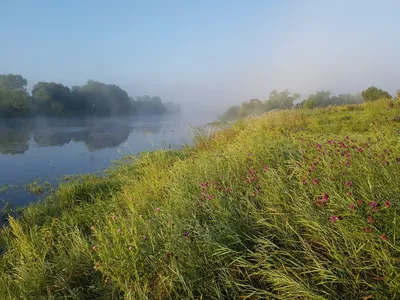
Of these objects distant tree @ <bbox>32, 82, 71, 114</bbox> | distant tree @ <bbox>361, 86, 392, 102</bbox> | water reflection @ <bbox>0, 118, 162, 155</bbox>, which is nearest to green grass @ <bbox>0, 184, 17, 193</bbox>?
water reflection @ <bbox>0, 118, 162, 155</bbox>

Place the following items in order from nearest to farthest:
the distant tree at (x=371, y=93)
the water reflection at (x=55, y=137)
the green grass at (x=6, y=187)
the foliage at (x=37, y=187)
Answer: the foliage at (x=37, y=187)
the green grass at (x=6, y=187)
the water reflection at (x=55, y=137)
the distant tree at (x=371, y=93)

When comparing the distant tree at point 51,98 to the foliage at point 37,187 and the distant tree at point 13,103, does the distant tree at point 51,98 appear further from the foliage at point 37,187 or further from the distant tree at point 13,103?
the foliage at point 37,187

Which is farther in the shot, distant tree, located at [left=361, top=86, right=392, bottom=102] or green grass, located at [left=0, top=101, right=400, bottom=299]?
distant tree, located at [left=361, top=86, right=392, bottom=102]

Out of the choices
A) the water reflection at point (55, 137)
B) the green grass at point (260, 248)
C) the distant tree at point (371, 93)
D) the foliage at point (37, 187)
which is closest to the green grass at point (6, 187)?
the foliage at point (37, 187)

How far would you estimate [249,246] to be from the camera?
233cm

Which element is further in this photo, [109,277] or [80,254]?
[80,254]

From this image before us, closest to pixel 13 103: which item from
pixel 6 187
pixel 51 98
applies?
pixel 51 98

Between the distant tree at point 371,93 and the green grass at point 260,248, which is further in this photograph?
the distant tree at point 371,93

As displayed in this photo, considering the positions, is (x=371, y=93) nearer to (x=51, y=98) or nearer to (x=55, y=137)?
(x=55, y=137)

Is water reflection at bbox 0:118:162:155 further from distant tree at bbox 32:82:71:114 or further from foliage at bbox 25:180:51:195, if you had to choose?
distant tree at bbox 32:82:71:114

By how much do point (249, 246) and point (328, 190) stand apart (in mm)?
932

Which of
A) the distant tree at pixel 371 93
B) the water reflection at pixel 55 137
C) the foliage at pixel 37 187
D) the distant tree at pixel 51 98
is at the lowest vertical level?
the foliage at pixel 37 187

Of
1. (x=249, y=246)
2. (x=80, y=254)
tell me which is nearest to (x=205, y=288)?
(x=249, y=246)

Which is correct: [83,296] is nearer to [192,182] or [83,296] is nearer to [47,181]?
[192,182]
